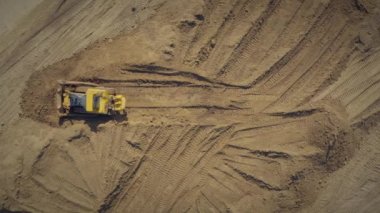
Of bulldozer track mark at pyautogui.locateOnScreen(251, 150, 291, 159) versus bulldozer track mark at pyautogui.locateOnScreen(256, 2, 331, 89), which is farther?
bulldozer track mark at pyautogui.locateOnScreen(256, 2, 331, 89)

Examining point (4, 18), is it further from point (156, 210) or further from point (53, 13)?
point (156, 210)

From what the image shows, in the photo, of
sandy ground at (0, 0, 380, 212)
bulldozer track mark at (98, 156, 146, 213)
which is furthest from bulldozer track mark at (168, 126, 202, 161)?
bulldozer track mark at (98, 156, 146, 213)

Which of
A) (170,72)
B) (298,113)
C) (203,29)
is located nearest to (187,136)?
(170,72)

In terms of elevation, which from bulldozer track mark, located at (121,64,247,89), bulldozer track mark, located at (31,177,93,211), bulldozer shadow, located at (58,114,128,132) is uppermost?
bulldozer track mark, located at (121,64,247,89)

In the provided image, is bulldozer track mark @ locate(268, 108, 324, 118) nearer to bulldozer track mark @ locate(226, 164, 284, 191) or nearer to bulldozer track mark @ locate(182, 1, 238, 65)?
bulldozer track mark @ locate(226, 164, 284, 191)

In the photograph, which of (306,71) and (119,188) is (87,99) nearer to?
(119,188)

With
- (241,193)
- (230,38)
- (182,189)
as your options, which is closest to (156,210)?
(182,189)

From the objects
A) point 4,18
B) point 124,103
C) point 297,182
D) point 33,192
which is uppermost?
point 4,18
